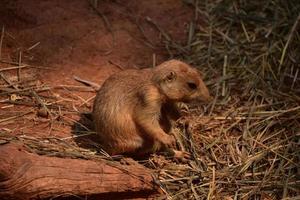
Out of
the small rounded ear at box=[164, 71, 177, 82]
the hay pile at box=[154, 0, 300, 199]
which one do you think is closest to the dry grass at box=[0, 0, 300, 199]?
the hay pile at box=[154, 0, 300, 199]

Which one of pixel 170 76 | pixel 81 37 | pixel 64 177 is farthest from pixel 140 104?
pixel 81 37

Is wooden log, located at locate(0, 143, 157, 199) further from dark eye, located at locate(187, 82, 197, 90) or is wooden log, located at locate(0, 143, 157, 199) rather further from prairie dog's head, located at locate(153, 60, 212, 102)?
dark eye, located at locate(187, 82, 197, 90)

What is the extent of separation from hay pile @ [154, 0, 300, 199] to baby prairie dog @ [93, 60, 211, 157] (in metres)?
0.33

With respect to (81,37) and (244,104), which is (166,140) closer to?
(244,104)

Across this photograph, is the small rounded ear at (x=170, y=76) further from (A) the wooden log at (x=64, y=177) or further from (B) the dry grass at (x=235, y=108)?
(A) the wooden log at (x=64, y=177)

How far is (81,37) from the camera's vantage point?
6.04 m

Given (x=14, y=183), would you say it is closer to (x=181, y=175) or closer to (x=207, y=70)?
(x=181, y=175)

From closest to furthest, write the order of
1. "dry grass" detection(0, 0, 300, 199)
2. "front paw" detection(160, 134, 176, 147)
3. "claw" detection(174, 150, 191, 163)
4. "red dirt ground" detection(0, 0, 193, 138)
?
1. "dry grass" detection(0, 0, 300, 199)
2. "front paw" detection(160, 134, 176, 147)
3. "claw" detection(174, 150, 191, 163)
4. "red dirt ground" detection(0, 0, 193, 138)

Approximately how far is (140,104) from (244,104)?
49.9 inches

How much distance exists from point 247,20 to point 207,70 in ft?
3.12

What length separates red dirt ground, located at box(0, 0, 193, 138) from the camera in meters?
5.57

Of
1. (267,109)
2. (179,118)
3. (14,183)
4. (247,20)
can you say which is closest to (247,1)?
(247,20)

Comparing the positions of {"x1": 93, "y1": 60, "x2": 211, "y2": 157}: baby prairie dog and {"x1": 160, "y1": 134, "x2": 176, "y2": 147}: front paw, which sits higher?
{"x1": 93, "y1": 60, "x2": 211, "y2": 157}: baby prairie dog

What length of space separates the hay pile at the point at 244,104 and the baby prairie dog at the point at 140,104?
0.33 meters
